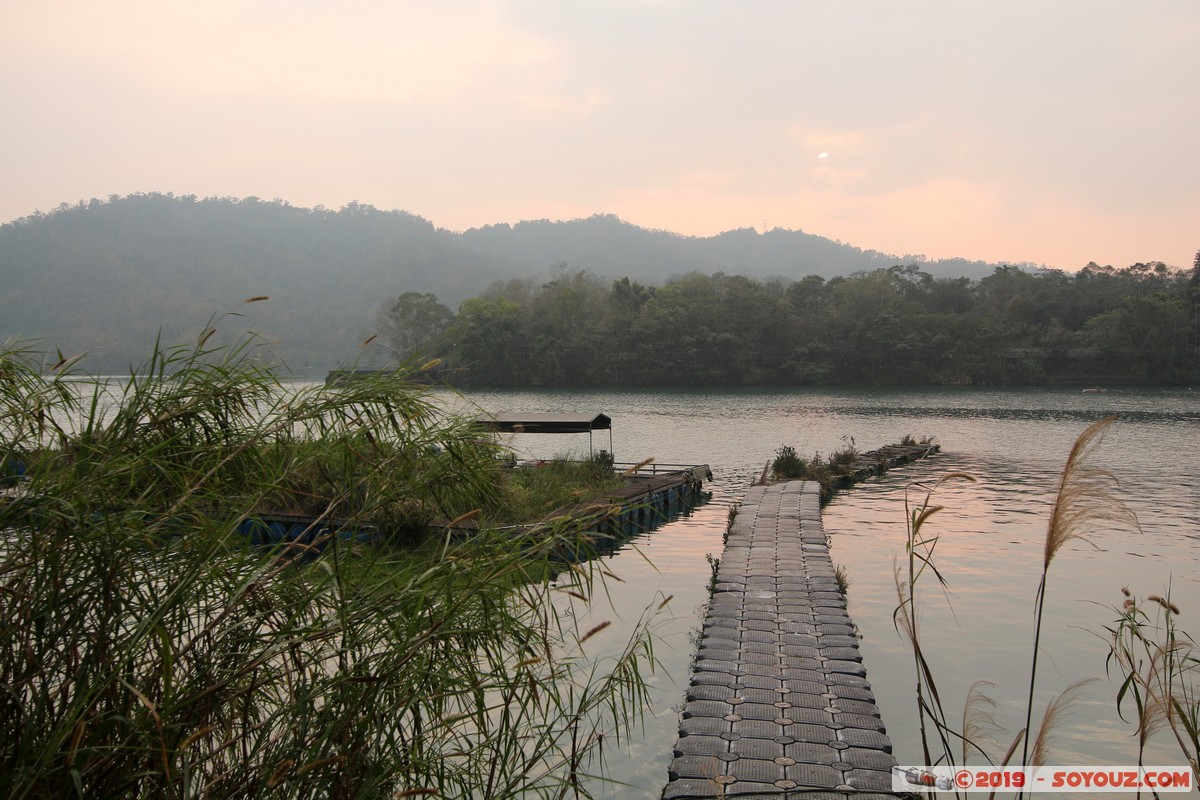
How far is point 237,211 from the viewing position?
13738cm

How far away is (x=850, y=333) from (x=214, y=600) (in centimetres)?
8151

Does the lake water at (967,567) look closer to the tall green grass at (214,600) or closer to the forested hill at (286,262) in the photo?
the tall green grass at (214,600)

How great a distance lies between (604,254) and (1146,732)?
556 feet

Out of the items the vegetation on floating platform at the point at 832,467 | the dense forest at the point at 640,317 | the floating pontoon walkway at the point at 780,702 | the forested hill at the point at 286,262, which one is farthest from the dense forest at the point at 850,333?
the floating pontoon walkway at the point at 780,702

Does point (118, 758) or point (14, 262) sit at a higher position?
point (14, 262)

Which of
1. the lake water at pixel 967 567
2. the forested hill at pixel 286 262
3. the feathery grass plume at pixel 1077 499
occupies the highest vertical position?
the forested hill at pixel 286 262

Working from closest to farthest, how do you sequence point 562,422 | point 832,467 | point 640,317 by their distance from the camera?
point 562,422 → point 832,467 → point 640,317

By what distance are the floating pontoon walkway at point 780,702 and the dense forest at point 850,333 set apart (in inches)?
2611

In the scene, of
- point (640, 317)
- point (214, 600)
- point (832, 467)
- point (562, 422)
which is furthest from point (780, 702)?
point (640, 317)

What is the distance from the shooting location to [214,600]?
11.5ft

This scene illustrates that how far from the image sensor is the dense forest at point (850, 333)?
238 feet

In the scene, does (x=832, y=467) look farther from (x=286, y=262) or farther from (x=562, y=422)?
(x=286, y=262)

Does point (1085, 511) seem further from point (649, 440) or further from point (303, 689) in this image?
point (649, 440)

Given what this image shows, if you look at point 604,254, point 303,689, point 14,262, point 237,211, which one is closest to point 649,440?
point 303,689
